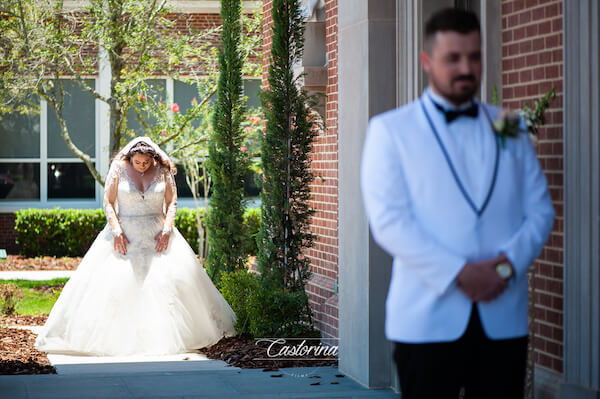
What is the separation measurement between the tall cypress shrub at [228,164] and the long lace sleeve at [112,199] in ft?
4.94

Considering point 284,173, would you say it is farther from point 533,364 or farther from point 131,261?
point 533,364

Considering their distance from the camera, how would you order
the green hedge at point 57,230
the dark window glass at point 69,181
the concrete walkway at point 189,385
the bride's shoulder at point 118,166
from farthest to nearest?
the dark window glass at point 69,181
the green hedge at point 57,230
the bride's shoulder at point 118,166
the concrete walkway at point 189,385

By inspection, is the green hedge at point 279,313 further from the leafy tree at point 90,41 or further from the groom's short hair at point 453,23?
the leafy tree at point 90,41

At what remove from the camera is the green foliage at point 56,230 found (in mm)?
18203

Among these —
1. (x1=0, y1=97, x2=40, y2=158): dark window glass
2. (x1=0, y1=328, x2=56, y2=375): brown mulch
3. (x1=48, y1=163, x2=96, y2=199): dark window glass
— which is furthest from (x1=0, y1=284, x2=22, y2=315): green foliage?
(x1=0, y1=97, x2=40, y2=158): dark window glass

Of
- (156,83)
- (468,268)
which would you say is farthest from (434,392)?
(156,83)

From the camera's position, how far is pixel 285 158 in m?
9.43

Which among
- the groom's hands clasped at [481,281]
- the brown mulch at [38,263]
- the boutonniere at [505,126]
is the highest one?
the boutonniere at [505,126]

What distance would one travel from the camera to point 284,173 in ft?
31.0

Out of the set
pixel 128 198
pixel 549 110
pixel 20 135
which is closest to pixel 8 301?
pixel 128 198

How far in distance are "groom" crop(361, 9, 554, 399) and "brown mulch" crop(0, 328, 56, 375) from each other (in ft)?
18.1

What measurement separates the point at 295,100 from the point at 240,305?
2.31 m

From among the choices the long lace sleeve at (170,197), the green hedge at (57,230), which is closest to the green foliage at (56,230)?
the green hedge at (57,230)

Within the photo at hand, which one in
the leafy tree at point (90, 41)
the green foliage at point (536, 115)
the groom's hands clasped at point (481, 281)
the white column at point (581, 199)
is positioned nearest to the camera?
the groom's hands clasped at point (481, 281)
